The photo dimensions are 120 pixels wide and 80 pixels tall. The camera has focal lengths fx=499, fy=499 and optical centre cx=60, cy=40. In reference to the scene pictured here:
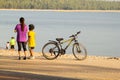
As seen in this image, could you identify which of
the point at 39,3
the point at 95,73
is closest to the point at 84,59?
the point at 95,73

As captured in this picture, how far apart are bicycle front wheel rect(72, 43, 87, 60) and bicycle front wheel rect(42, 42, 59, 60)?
0.61 meters

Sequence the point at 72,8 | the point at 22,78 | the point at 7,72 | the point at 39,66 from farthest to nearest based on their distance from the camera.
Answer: the point at 72,8 < the point at 39,66 < the point at 7,72 < the point at 22,78

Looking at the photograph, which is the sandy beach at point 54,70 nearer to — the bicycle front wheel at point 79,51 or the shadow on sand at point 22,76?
the shadow on sand at point 22,76

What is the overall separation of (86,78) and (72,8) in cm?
18770

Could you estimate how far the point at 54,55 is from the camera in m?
16.6

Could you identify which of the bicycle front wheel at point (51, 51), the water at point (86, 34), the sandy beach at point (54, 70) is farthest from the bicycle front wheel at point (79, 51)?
the water at point (86, 34)

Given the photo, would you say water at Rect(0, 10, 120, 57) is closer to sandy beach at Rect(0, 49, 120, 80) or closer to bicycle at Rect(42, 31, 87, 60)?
bicycle at Rect(42, 31, 87, 60)

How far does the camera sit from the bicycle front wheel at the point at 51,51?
16344mm

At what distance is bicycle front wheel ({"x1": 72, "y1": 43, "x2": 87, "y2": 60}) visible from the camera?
54.1ft

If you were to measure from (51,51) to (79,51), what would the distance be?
95 cm

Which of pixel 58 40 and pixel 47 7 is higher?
pixel 58 40

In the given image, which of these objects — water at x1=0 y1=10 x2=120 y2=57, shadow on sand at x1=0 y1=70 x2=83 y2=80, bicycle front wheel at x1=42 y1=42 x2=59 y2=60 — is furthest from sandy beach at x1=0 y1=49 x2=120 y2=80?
water at x1=0 y1=10 x2=120 y2=57

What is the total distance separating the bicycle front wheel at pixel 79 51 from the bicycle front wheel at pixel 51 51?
612 millimetres

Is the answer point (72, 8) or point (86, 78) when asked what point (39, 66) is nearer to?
point (86, 78)
